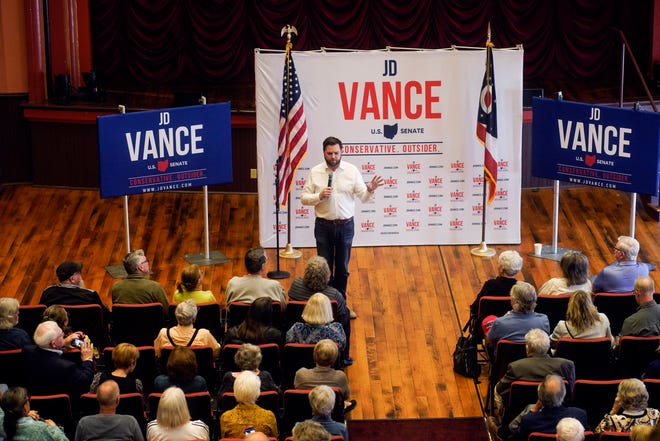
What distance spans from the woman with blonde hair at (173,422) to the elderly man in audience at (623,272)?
3.86m

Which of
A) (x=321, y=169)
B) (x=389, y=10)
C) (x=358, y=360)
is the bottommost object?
(x=358, y=360)

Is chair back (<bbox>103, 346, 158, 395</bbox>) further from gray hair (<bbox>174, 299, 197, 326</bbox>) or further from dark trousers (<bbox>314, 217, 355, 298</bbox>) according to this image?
dark trousers (<bbox>314, 217, 355, 298</bbox>)

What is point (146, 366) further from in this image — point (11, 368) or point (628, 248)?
point (628, 248)

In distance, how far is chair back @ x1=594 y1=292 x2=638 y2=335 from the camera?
9.34 meters

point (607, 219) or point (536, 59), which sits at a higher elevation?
point (536, 59)

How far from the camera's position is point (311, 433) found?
6703mm

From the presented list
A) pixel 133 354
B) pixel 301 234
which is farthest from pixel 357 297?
pixel 133 354

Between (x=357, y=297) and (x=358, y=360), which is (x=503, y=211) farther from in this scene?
(x=358, y=360)

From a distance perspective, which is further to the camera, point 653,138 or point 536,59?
point 536,59

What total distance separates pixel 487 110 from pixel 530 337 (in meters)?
4.29

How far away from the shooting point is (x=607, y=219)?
13477mm

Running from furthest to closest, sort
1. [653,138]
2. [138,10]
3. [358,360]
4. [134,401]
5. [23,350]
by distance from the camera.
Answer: [138,10] < [653,138] < [358,360] < [23,350] < [134,401]

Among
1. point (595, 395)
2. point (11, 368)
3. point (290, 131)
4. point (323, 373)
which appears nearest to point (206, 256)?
point (290, 131)

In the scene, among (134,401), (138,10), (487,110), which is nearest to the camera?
(134,401)
